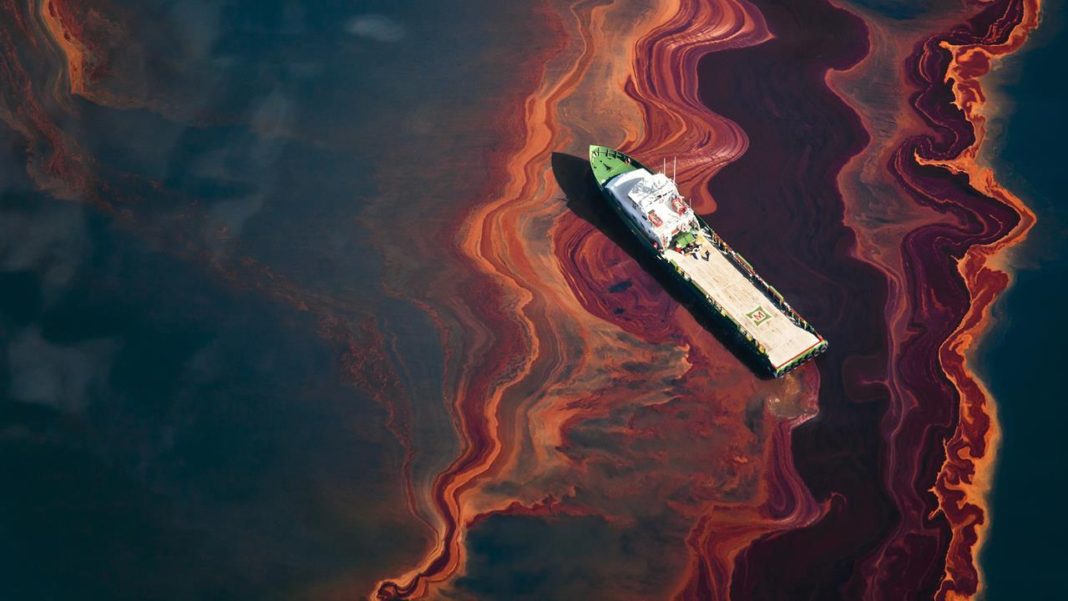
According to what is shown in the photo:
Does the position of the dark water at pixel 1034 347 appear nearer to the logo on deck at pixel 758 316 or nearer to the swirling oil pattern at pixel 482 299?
the swirling oil pattern at pixel 482 299

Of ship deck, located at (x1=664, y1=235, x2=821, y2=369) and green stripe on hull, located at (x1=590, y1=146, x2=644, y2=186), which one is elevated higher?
green stripe on hull, located at (x1=590, y1=146, x2=644, y2=186)

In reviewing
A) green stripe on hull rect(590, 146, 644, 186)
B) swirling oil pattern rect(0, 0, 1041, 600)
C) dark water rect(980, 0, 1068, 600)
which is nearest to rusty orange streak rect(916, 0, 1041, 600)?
swirling oil pattern rect(0, 0, 1041, 600)

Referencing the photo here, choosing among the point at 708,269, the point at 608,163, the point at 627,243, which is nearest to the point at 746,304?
the point at 708,269

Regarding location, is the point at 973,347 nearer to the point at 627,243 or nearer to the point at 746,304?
the point at 746,304

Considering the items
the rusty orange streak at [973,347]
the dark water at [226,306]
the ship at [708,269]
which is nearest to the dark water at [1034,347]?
the rusty orange streak at [973,347]

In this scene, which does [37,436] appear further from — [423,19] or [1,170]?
[423,19]

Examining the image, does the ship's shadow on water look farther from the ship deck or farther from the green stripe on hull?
the green stripe on hull
